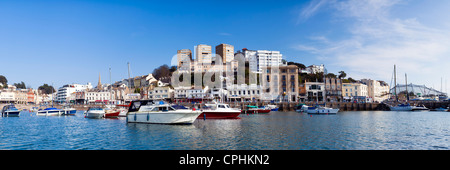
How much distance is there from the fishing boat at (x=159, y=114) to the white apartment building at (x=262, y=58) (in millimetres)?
119809

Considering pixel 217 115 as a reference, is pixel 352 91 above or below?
above

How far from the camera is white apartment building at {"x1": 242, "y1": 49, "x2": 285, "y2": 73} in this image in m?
156

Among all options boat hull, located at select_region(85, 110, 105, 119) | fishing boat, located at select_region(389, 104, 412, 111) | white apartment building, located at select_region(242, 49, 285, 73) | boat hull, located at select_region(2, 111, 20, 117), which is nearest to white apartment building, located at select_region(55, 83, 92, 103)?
white apartment building, located at select_region(242, 49, 285, 73)

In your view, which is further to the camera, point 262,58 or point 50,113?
point 262,58

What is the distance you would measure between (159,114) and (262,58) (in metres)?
129

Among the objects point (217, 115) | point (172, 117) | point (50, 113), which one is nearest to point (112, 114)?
point (217, 115)

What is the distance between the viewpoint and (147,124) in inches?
1385

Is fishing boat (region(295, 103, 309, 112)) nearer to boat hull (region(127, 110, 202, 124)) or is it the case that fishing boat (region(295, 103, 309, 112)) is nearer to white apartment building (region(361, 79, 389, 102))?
boat hull (region(127, 110, 202, 124))

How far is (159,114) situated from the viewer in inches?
1324

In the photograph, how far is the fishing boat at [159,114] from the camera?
33.0 meters

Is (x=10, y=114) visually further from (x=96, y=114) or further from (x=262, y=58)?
(x=262, y=58)

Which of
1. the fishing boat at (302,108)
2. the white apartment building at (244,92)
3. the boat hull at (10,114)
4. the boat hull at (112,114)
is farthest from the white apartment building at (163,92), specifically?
the boat hull at (112,114)

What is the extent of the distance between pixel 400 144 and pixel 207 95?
87.3 meters
